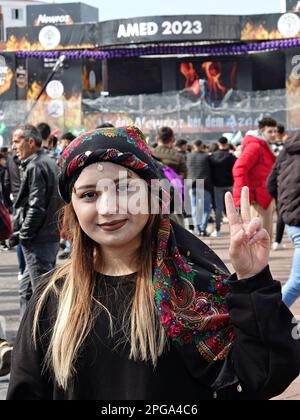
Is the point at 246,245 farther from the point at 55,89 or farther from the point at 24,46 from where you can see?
the point at 24,46

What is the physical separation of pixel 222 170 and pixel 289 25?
27.0m

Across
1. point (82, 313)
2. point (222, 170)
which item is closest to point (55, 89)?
point (222, 170)

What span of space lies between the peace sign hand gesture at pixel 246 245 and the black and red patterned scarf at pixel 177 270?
177 mm

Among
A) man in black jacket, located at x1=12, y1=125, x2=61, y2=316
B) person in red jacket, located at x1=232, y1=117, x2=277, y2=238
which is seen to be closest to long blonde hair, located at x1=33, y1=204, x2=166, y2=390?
man in black jacket, located at x1=12, y1=125, x2=61, y2=316

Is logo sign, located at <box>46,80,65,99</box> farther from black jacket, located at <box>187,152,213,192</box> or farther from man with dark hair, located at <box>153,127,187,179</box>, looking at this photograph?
man with dark hair, located at <box>153,127,187,179</box>

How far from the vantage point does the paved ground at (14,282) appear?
18.1ft

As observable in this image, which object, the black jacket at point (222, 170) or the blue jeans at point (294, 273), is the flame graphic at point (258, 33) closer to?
the black jacket at point (222, 170)

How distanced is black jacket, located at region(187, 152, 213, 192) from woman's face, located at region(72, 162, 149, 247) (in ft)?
41.7

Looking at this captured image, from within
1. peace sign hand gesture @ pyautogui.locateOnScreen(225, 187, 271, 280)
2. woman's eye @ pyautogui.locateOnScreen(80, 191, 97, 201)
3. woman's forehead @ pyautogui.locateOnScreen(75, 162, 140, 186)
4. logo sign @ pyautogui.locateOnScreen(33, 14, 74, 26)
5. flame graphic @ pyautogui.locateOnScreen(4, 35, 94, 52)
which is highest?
logo sign @ pyautogui.locateOnScreen(33, 14, 74, 26)

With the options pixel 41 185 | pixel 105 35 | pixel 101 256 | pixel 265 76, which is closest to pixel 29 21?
pixel 105 35

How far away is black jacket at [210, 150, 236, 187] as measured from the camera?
1518 cm

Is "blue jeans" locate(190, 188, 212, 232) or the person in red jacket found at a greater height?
the person in red jacket

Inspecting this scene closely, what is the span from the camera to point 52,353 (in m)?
2.28
